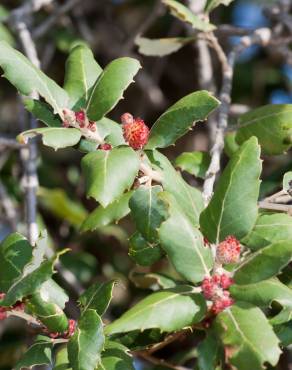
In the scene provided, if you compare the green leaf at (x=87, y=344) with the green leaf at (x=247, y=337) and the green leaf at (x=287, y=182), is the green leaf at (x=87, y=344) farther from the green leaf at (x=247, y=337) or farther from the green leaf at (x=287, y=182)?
the green leaf at (x=287, y=182)

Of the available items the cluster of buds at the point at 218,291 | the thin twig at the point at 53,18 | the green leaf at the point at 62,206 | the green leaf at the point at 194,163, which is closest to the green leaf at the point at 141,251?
the cluster of buds at the point at 218,291

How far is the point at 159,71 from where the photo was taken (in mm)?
3027

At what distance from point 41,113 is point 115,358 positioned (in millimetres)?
463

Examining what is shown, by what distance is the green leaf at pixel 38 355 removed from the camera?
1.33 m

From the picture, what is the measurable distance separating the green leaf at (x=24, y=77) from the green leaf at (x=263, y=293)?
452 millimetres

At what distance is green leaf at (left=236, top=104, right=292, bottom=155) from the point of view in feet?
5.42

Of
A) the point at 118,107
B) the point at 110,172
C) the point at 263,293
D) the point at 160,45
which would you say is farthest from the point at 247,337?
the point at 118,107

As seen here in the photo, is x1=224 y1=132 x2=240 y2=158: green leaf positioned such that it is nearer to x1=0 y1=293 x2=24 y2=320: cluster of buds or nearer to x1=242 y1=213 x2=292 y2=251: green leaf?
x1=242 y1=213 x2=292 y2=251: green leaf

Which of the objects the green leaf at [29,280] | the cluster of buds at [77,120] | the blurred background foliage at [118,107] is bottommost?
the blurred background foliage at [118,107]

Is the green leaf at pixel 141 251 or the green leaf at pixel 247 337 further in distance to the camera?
the green leaf at pixel 141 251

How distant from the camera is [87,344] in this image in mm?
1266

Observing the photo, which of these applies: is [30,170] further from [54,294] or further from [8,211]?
[54,294]

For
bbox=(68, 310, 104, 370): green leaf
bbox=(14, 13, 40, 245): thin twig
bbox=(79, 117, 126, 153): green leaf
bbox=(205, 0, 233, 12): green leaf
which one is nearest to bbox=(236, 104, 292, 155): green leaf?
bbox=(205, 0, 233, 12): green leaf

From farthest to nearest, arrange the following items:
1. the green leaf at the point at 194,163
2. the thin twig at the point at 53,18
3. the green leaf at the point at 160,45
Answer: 1. the thin twig at the point at 53,18
2. the green leaf at the point at 160,45
3. the green leaf at the point at 194,163
